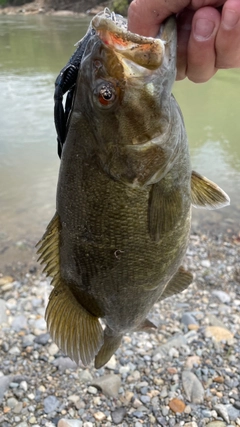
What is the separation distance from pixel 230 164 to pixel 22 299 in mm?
5166

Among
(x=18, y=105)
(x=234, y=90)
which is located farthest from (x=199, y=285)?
(x=234, y=90)

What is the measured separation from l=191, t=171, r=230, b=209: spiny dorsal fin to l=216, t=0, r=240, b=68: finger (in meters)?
0.57

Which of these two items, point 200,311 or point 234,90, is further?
point 234,90

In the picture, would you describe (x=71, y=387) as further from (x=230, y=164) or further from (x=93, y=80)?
(x=230, y=164)

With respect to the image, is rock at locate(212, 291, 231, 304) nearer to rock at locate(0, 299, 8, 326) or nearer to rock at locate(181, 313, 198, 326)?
rock at locate(181, 313, 198, 326)

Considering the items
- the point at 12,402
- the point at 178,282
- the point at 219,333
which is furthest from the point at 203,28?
the point at 219,333

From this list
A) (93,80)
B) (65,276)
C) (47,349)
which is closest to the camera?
(93,80)

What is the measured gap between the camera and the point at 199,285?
206 inches

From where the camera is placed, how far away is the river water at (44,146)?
664 cm

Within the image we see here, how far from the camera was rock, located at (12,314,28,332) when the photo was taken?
4.50 meters

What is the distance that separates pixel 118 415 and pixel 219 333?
144 centimetres

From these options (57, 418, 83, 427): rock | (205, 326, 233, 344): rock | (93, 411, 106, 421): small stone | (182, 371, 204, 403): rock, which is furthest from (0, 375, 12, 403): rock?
(205, 326, 233, 344): rock

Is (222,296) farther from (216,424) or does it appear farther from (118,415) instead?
(118,415)

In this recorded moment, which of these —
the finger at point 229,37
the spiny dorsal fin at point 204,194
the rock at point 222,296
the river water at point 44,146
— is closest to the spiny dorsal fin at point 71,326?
the spiny dorsal fin at point 204,194
